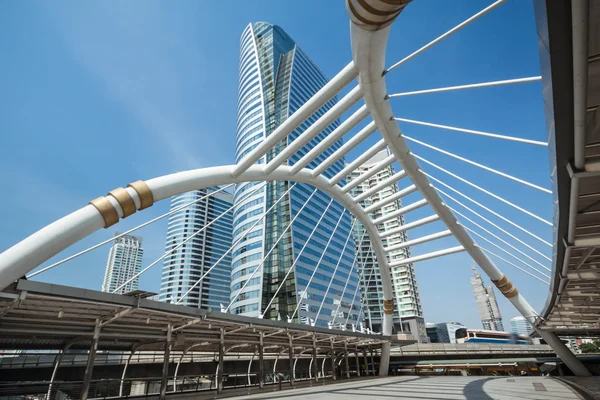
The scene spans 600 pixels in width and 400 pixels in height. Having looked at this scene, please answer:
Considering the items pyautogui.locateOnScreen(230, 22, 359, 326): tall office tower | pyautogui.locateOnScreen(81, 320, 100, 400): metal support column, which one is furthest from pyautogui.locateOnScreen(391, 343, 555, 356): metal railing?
pyautogui.locateOnScreen(81, 320, 100, 400): metal support column

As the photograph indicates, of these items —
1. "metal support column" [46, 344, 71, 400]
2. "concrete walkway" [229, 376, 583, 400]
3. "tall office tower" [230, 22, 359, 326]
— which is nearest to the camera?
"concrete walkway" [229, 376, 583, 400]

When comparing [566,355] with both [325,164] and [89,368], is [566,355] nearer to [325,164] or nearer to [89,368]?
[325,164]

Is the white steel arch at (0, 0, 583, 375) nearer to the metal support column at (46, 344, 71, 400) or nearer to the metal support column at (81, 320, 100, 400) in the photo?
the metal support column at (81, 320, 100, 400)

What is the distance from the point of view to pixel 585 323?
24.9m

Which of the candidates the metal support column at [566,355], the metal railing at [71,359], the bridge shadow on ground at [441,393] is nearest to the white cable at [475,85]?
the bridge shadow on ground at [441,393]

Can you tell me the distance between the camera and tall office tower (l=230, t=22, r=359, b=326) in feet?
214

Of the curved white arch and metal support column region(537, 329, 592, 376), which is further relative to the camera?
metal support column region(537, 329, 592, 376)

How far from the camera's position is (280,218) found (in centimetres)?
7075

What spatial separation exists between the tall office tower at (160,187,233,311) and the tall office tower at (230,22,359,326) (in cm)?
5674

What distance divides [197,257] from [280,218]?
2943 inches

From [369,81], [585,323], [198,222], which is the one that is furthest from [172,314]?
[198,222]

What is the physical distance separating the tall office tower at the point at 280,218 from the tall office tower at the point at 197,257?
5674 centimetres

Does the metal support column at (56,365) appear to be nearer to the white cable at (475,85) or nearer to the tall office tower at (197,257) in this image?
the white cable at (475,85)

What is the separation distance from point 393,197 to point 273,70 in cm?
8001
